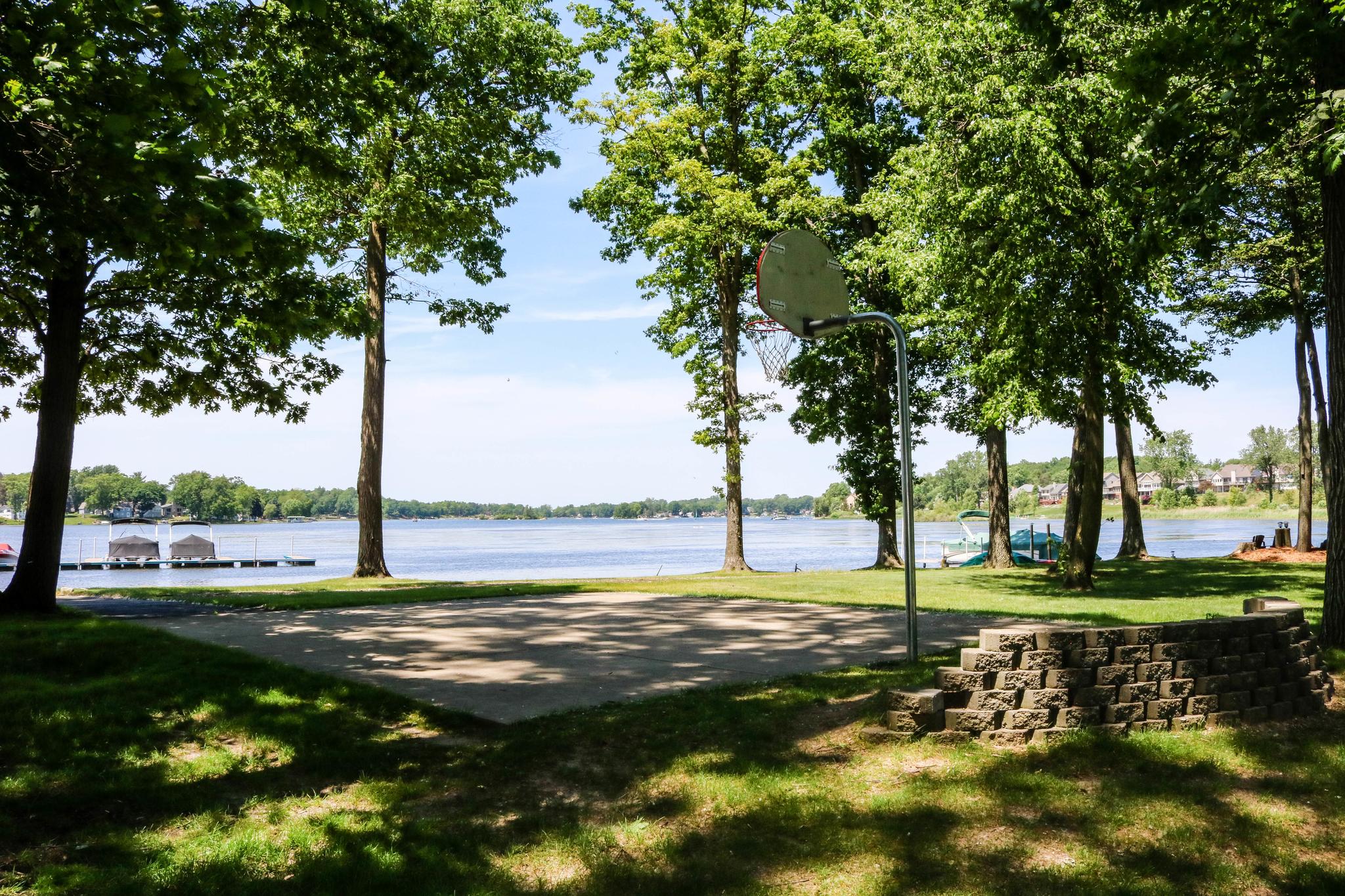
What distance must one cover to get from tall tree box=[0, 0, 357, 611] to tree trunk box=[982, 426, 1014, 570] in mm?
19439

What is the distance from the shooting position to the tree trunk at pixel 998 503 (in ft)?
84.4

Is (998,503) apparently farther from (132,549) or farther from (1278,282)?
(132,549)

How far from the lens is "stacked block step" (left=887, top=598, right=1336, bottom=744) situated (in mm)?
5625

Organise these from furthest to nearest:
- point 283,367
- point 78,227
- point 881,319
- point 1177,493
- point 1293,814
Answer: point 1177,493, point 283,367, point 881,319, point 78,227, point 1293,814

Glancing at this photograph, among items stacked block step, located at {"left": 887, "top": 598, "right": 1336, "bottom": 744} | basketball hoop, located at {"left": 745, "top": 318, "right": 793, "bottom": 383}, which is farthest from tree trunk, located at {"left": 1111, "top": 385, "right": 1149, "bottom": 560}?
stacked block step, located at {"left": 887, "top": 598, "right": 1336, "bottom": 744}

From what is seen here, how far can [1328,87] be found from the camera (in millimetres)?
8125

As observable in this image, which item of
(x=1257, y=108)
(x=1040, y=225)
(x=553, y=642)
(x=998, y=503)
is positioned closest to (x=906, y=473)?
(x=1257, y=108)

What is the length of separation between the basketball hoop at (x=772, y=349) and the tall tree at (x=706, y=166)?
8.13m

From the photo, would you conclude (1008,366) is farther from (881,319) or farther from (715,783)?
(715,783)

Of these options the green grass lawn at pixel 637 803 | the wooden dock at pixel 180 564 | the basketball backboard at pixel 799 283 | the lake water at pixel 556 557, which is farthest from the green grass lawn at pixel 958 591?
the wooden dock at pixel 180 564

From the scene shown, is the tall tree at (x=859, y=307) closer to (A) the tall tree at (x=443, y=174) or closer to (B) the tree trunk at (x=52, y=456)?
(A) the tall tree at (x=443, y=174)

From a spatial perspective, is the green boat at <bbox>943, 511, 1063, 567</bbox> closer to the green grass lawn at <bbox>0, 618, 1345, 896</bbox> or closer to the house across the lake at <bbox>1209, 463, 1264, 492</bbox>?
the green grass lawn at <bbox>0, 618, 1345, 896</bbox>

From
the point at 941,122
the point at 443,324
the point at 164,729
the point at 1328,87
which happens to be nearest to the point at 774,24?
the point at 941,122

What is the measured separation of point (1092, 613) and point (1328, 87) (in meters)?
6.58
